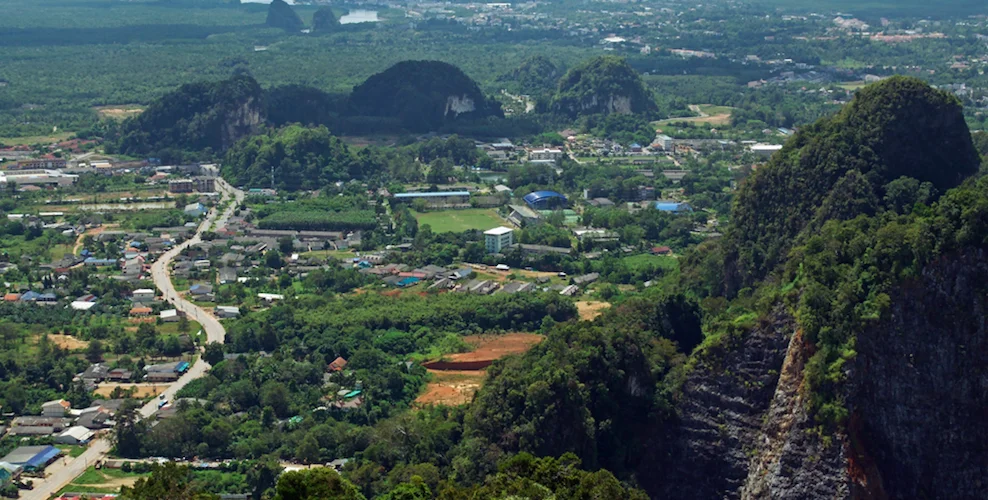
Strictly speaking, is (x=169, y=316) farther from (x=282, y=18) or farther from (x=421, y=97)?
(x=282, y=18)

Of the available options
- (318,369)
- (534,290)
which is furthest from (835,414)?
(534,290)

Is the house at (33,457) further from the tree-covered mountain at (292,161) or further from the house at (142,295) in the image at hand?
the tree-covered mountain at (292,161)

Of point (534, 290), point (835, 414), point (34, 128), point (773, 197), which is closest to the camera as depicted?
point (835, 414)

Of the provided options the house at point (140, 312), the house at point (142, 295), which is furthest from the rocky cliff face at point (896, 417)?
the house at point (142, 295)

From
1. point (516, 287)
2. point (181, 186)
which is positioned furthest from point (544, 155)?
point (516, 287)

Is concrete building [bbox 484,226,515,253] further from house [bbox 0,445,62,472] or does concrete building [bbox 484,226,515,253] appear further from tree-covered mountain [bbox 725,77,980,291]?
house [bbox 0,445,62,472]

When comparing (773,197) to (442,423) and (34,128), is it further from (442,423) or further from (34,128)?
(34,128)

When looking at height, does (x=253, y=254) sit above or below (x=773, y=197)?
below
